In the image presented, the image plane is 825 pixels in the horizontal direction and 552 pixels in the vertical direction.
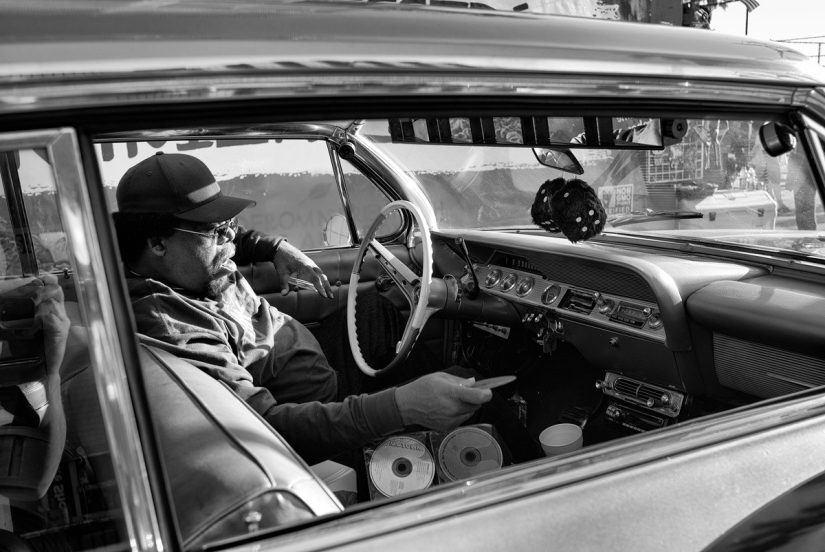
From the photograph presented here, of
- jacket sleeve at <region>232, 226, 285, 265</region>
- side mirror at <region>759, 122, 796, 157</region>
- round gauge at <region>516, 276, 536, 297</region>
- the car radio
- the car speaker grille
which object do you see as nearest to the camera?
side mirror at <region>759, 122, 796, 157</region>

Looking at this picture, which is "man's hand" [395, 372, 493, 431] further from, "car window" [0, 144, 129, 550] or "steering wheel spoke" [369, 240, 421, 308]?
"steering wheel spoke" [369, 240, 421, 308]

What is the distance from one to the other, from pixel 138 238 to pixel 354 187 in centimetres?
194

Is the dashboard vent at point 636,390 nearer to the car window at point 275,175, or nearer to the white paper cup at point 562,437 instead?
the white paper cup at point 562,437

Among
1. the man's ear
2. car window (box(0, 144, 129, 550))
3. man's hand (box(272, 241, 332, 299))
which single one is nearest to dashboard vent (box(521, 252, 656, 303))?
man's hand (box(272, 241, 332, 299))

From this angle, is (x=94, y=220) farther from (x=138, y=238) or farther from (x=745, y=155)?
(x=745, y=155)

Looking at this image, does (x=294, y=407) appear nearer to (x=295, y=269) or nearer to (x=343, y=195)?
(x=295, y=269)

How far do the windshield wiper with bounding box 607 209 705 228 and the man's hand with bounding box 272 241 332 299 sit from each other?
1.30m

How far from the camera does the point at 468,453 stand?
7.41 feet

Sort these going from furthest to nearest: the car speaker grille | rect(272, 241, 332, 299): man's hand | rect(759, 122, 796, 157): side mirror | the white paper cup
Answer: rect(272, 241, 332, 299): man's hand → the white paper cup → the car speaker grille → rect(759, 122, 796, 157): side mirror

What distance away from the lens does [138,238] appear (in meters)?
2.20

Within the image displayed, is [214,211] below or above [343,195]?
above

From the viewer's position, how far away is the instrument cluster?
244cm

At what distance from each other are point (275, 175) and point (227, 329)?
10.0ft

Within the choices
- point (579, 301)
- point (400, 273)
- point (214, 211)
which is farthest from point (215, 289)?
point (579, 301)
